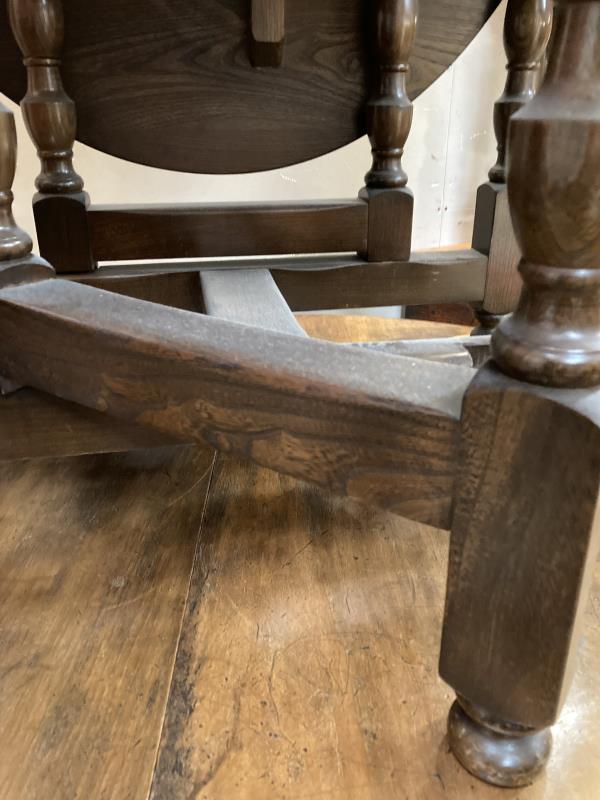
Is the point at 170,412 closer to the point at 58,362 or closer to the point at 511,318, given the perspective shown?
the point at 58,362

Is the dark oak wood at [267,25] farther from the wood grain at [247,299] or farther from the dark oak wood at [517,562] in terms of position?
the dark oak wood at [517,562]

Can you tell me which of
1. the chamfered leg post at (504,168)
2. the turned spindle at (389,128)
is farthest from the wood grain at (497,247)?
the turned spindle at (389,128)

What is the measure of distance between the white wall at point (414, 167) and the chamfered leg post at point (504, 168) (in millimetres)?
632

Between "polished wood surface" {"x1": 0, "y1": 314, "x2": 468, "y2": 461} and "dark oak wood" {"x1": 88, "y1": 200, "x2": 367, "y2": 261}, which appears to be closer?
"polished wood surface" {"x1": 0, "y1": 314, "x2": 468, "y2": 461}

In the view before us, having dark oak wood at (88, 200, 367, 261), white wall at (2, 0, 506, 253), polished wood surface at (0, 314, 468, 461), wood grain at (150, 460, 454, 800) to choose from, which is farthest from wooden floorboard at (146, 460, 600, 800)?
white wall at (2, 0, 506, 253)

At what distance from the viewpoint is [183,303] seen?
0.89m

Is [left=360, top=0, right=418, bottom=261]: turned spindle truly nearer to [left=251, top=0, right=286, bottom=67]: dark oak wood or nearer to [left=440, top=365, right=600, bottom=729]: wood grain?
[left=251, top=0, right=286, bottom=67]: dark oak wood

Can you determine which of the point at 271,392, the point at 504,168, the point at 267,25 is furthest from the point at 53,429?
the point at 504,168

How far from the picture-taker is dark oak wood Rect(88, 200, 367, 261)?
89 cm

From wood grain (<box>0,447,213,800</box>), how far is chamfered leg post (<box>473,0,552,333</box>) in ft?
1.62

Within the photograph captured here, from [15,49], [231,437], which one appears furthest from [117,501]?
[15,49]

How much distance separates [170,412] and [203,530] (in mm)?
223

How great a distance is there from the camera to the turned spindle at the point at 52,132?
76 centimetres

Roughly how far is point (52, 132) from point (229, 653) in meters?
0.63
